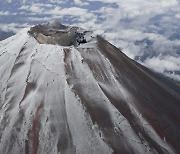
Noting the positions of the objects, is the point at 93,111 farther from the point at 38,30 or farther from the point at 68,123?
the point at 38,30

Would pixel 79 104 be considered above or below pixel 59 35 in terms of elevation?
below

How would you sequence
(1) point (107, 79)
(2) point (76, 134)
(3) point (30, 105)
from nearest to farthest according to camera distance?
1. (2) point (76, 134)
2. (3) point (30, 105)
3. (1) point (107, 79)

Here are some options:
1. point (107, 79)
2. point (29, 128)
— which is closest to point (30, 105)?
point (29, 128)

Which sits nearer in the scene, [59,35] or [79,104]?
[79,104]

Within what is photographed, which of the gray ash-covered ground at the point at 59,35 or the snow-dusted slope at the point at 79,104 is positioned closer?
the snow-dusted slope at the point at 79,104

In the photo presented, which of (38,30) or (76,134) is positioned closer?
(76,134)

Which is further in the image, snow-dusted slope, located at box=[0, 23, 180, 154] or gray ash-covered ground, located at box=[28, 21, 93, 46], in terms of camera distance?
gray ash-covered ground, located at box=[28, 21, 93, 46]

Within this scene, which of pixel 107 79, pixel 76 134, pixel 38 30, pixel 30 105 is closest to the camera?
pixel 76 134

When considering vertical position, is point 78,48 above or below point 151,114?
above
